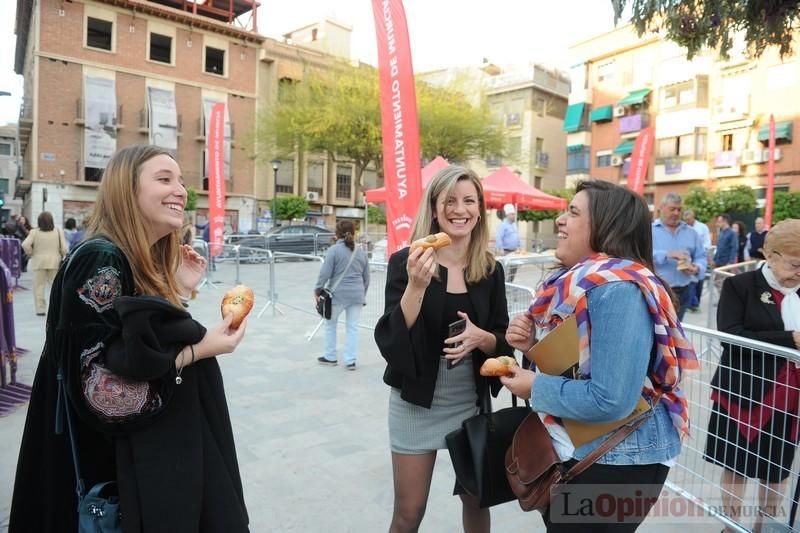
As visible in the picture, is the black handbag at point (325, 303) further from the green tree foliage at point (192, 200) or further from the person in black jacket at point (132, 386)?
the green tree foliage at point (192, 200)

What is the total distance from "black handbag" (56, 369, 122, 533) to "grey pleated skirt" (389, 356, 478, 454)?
1.05m

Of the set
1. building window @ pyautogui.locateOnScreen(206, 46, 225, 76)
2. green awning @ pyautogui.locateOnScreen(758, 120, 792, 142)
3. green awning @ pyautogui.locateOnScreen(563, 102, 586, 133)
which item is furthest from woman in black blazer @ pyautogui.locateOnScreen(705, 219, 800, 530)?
building window @ pyautogui.locateOnScreen(206, 46, 225, 76)

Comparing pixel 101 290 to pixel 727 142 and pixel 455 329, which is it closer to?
pixel 455 329

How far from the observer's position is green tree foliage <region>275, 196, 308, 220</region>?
3506 centimetres

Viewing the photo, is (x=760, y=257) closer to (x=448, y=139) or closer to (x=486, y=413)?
(x=486, y=413)

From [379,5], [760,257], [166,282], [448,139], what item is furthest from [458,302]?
[448,139]

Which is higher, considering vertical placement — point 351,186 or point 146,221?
point 351,186

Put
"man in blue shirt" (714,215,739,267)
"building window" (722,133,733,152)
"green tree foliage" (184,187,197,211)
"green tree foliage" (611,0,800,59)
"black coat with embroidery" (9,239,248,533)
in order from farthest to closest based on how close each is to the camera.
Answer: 1. "green tree foliage" (184,187,197,211)
2. "building window" (722,133,733,152)
3. "man in blue shirt" (714,215,739,267)
4. "green tree foliage" (611,0,800,59)
5. "black coat with embroidery" (9,239,248,533)

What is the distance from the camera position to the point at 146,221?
1.71 metres

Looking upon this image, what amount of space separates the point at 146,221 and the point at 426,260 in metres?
0.96

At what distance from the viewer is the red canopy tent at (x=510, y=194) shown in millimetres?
14163

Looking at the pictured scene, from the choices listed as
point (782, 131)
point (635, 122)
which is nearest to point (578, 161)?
point (635, 122)

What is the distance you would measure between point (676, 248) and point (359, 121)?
2120cm

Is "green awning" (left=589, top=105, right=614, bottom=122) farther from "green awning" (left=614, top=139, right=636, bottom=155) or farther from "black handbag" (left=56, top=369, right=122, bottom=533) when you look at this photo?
"black handbag" (left=56, top=369, right=122, bottom=533)
